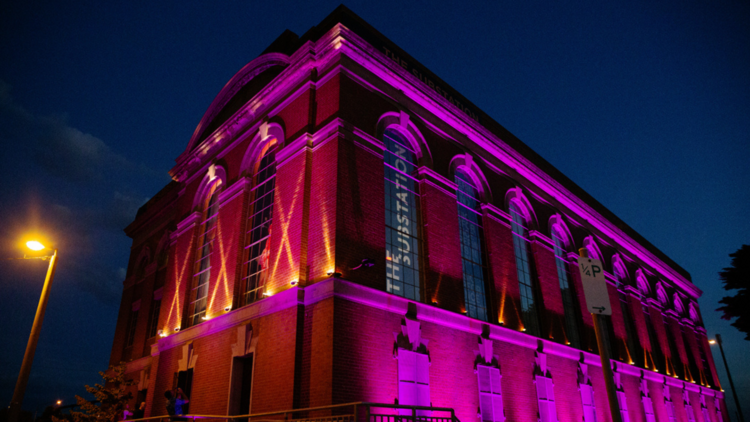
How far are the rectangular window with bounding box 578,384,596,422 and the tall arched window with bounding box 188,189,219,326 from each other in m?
15.0

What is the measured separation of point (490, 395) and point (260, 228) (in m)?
9.18

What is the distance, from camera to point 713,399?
34500 millimetres

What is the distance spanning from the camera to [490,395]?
15.6 m

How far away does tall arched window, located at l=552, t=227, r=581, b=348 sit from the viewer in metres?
22.1

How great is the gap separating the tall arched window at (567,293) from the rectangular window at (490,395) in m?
A: 6.91

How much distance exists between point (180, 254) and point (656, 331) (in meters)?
27.7

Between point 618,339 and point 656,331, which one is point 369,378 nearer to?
point 618,339

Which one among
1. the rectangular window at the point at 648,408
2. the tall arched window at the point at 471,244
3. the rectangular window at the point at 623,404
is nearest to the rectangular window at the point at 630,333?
the rectangular window at the point at 648,408

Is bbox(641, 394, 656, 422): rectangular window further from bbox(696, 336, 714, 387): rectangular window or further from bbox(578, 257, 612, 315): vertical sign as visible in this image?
bbox(578, 257, 612, 315): vertical sign

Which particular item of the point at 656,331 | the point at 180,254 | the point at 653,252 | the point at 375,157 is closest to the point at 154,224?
the point at 180,254

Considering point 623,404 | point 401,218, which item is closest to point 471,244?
point 401,218

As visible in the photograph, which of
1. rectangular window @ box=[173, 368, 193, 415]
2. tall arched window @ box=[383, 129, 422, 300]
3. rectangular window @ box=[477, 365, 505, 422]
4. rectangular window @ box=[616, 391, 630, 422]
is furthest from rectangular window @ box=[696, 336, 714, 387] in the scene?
rectangular window @ box=[173, 368, 193, 415]

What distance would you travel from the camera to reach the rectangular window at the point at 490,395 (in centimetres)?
1530

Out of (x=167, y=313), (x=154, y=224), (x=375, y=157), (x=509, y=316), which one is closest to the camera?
(x=375, y=157)
